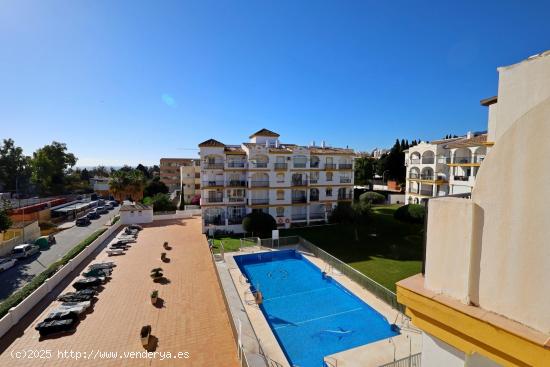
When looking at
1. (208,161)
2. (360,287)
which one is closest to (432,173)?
(360,287)

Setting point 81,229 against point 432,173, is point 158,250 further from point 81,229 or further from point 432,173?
point 432,173

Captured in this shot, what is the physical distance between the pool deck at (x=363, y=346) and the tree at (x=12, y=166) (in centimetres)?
7575

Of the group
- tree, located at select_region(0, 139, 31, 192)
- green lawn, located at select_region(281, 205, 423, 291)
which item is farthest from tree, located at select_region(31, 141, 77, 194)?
green lawn, located at select_region(281, 205, 423, 291)

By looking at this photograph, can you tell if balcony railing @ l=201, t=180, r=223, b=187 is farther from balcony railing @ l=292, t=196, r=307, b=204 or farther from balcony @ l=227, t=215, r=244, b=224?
balcony railing @ l=292, t=196, r=307, b=204

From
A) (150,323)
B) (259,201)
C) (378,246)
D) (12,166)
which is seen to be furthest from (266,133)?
(12,166)

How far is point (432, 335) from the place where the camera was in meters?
2.66

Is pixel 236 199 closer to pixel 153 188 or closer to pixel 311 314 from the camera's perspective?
pixel 311 314

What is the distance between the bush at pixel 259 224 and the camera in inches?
1261

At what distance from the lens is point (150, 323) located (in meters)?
15.6

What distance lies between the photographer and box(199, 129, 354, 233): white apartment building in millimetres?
35531

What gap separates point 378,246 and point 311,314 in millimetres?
13497

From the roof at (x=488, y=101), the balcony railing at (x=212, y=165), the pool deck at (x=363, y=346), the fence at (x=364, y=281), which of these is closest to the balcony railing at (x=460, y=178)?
the fence at (x=364, y=281)

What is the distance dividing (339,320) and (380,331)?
7.82 feet

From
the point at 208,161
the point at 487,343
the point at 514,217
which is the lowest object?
the point at 487,343
